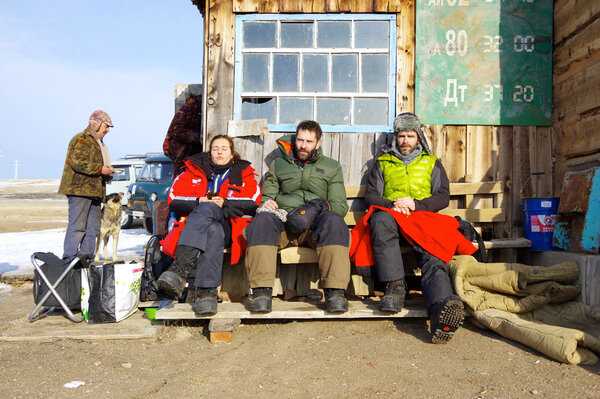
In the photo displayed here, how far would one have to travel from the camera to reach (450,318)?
3.25 metres

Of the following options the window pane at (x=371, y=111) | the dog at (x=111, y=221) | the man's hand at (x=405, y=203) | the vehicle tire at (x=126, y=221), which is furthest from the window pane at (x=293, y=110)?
the vehicle tire at (x=126, y=221)

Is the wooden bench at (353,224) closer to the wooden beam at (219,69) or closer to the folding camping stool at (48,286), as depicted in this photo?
the folding camping stool at (48,286)

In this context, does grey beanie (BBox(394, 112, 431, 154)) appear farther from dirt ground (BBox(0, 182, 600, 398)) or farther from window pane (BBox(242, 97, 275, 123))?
dirt ground (BBox(0, 182, 600, 398))

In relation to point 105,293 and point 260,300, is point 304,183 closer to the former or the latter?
point 260,300

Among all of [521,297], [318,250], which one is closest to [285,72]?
[318,250]

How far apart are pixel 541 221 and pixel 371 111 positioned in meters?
2.04

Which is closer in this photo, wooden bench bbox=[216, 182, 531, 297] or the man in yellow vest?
the man in yellow vest

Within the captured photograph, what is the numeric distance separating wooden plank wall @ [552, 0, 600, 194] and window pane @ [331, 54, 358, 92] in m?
2.12

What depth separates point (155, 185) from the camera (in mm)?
12219

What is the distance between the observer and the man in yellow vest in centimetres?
336

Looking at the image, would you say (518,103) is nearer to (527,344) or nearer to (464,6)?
(464,6)

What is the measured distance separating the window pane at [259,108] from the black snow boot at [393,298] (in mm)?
2437

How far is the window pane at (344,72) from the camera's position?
520cm

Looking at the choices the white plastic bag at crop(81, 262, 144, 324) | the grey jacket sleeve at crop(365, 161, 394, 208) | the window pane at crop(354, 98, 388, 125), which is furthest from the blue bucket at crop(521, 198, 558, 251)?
the white plastic bag at crop(81, 262, 144, 324)
